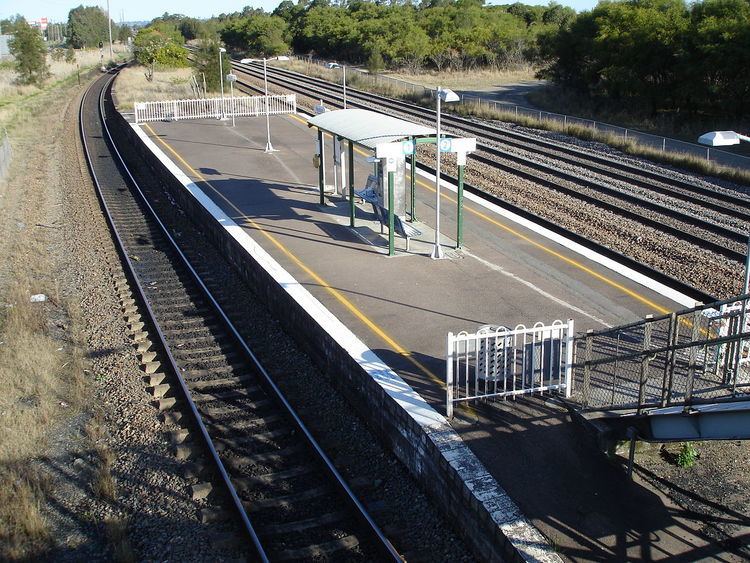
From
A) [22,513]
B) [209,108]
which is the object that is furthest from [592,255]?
[209,108]

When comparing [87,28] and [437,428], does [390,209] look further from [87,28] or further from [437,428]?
[87,28]

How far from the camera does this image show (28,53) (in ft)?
192

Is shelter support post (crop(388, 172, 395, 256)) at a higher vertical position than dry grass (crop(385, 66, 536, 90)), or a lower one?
lower

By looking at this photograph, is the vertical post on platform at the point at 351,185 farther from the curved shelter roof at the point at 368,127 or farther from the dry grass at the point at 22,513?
Answer: the dry grass at the point at 22,513

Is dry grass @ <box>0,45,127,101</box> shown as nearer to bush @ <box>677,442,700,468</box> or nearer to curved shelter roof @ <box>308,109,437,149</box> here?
curved shelter roof @ <box>308,109,437,149</box>

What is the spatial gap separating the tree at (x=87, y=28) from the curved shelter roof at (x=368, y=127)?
130 metres

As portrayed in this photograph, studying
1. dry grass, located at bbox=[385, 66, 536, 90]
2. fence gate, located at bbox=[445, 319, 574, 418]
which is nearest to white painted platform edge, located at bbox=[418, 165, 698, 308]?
fence gate, located at bbox=[445, 319, 574, 418]

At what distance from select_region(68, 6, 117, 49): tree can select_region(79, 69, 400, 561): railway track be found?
132 metres

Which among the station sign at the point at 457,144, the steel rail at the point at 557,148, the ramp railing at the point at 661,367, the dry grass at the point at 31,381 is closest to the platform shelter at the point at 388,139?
the station sign at the point at 457,144

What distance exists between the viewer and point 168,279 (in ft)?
52.3

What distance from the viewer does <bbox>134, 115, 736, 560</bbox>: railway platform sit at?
24.2 ft

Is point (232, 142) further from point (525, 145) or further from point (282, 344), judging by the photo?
point (282, 344)

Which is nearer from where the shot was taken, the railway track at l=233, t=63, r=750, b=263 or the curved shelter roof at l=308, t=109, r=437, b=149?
the curved shelter roof at l=308, t=109, r=437, b=149

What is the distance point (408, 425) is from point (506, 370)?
1.66 m
